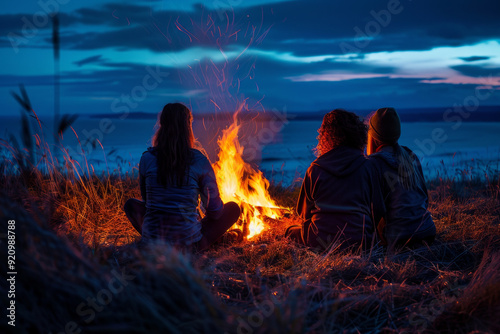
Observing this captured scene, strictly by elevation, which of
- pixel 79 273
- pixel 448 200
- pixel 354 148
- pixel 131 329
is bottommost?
pixel 448 200

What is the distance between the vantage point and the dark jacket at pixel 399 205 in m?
4.20

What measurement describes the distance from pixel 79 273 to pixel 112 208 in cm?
390

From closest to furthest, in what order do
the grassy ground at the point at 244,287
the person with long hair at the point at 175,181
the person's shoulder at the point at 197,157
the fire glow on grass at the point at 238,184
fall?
the grassy ground at the point at 244,287 < the person with long hair at the point at 175,181 < the person's shoulder at the point at 197,157 < the fire glow on grass at the point at 238,184

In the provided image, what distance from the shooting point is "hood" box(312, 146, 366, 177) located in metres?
4.09

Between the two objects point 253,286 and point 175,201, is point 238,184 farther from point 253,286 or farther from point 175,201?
point 253,286

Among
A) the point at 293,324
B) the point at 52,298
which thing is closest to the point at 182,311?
the point at 293,324

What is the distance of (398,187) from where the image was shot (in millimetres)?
4223

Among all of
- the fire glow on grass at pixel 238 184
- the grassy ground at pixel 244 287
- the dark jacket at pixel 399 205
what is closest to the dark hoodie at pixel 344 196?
the dark jacket at pixel 399 205

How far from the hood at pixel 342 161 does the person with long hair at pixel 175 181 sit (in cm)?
119

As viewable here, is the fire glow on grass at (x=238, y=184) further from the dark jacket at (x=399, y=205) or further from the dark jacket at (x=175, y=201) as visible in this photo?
the dark jacket at (x=399, y=205)

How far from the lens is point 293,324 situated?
189 centimetres

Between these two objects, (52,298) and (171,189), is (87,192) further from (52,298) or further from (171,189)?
(52,298)

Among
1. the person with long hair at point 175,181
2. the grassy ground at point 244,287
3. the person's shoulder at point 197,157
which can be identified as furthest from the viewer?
the person's shoulder at point 197,157

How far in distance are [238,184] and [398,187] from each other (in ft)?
7.09
